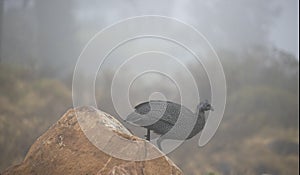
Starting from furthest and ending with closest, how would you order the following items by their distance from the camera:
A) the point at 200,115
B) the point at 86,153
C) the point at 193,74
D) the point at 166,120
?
the point at 193,74, the point at 200,115, the point at 166,120, the point at 86,153

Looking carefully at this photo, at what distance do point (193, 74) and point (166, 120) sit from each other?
4.99m

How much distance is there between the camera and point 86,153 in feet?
9.05

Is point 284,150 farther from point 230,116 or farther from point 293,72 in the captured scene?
point 293,72

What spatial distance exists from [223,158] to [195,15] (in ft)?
10.2

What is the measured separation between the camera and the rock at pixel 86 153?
2.68 m

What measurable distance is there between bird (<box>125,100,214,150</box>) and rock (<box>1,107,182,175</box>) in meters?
0.17

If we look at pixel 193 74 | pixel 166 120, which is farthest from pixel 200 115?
pixel 193 74

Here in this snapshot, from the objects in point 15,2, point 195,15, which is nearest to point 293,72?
point 195,15

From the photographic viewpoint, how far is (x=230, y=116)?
27.3 ft

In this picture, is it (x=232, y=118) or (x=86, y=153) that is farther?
(x=232, y=118)

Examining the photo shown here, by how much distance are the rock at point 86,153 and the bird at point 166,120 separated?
0.17 m

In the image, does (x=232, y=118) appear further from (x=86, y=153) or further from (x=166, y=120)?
(x=86, y=153)

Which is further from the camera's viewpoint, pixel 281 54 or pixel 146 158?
pixel 281 54

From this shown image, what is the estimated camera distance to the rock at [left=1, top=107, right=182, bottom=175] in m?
2.68
